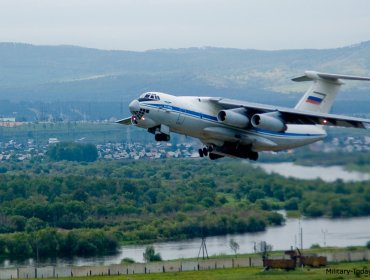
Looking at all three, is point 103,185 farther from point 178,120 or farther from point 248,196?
point 178,120

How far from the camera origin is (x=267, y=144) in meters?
39.1

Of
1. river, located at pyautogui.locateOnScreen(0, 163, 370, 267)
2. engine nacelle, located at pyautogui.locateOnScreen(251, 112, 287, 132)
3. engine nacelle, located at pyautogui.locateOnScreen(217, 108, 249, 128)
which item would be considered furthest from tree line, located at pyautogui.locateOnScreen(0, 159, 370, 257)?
engine nacelle, located at pyautogui.locateOnScreen(217, 108, 249, 128)

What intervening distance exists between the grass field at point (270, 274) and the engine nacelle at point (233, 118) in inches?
288

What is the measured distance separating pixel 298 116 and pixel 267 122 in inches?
51.7

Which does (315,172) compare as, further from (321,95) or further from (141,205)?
(141,205)

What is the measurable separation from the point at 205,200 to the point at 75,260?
22.1ft

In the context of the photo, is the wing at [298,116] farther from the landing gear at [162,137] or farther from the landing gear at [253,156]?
the landing gear at [162,137]

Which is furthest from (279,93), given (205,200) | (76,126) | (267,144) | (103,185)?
(267,144)

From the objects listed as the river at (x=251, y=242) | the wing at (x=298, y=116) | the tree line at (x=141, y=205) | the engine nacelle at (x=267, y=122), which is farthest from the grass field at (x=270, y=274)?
the engine nacelle at (x=267, y=122)

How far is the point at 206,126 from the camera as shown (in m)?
38.2

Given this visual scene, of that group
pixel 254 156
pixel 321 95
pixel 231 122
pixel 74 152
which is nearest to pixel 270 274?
pixel 321 95

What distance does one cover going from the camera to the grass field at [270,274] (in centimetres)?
4366

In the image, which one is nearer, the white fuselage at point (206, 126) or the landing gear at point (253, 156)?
the white fuselage at point (206, 126)

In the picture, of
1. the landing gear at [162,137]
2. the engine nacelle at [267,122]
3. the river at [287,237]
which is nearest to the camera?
the river at [287,237]
